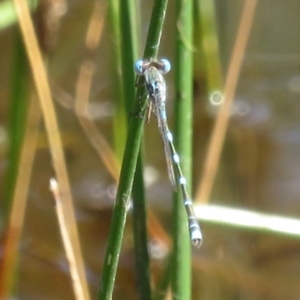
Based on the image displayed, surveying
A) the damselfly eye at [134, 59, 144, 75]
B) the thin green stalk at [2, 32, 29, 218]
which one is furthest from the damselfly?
the thin green stalk at [2, 32, 29, 218]

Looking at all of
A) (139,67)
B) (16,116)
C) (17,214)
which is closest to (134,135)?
(139,67)

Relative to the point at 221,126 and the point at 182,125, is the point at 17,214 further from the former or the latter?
the point at 182,125

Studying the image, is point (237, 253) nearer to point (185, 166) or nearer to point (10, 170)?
point (10, 170)

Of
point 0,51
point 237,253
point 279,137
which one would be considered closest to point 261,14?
point 279,137

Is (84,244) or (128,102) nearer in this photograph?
(128,102)

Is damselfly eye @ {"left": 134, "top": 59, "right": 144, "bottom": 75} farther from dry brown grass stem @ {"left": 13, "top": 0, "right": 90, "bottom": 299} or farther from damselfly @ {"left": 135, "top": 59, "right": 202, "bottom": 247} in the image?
dry brown grass stem @ {"left": 13, "top": 0, "right": 90, "bottom": 299}

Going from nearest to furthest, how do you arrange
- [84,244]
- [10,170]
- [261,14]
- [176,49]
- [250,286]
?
1. [176,49]
2. [10,170]
3. [250,286]
4. [84,244]
5. [261,14]

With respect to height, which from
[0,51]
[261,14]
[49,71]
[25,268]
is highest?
[261,14]
